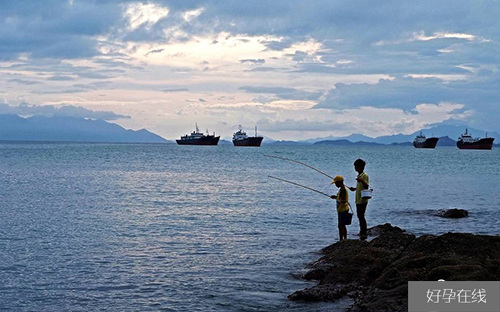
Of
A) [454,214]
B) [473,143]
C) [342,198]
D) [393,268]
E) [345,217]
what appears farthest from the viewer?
[473,143]

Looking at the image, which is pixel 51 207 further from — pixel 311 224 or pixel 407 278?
pixel 407 278

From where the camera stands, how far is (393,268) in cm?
1028

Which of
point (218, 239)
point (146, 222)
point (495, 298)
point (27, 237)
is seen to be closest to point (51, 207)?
point (146, 222)

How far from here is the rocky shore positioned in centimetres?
901

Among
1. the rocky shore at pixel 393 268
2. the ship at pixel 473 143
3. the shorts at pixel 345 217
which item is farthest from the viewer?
the ship at pixel 473 143

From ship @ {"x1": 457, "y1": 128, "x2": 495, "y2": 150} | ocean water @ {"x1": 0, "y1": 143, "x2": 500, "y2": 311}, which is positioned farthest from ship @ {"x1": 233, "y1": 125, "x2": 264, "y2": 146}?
ocean water @ {"x1": 0, "y1": 143, "x2": 500, "y2": 311}

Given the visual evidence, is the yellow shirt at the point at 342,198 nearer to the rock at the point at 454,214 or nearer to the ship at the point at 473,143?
the rock at the point at 454,214

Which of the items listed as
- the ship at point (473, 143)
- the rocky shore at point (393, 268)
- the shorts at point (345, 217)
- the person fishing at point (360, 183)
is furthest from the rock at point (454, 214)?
the ship at point (473, 143)

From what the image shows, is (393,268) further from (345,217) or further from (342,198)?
(345,217)

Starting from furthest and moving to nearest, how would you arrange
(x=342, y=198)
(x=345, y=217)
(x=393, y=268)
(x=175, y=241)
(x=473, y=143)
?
(x=473, y=143), (x=175, y=241), (x=345, y=217), (x=342, y=198), (x=393, y=268)

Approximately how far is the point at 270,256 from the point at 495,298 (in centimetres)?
784

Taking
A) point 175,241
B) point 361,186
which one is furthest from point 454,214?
point 175,241

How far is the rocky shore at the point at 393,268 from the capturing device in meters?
9.01

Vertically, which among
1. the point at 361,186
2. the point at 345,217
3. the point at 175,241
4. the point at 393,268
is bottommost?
the point at 175,241
